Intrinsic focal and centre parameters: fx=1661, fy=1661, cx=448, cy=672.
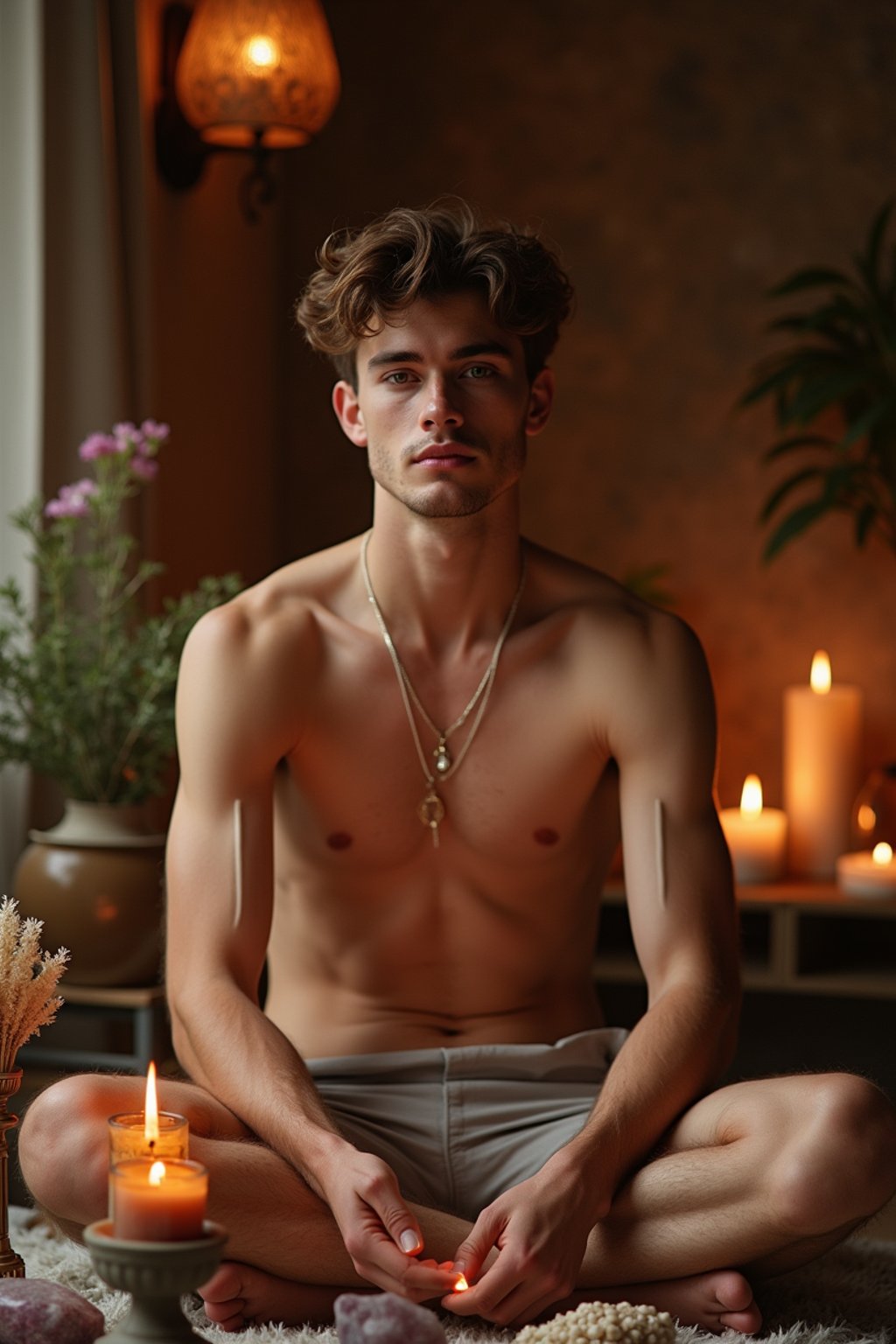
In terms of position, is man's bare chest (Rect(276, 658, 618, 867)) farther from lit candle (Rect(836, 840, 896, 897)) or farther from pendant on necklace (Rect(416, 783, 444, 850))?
lit candle (Rect(836, 840, 896, 897))

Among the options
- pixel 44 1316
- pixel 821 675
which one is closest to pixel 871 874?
pixel 821 675

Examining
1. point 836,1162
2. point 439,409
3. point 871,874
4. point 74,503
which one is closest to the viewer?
point 836,1162

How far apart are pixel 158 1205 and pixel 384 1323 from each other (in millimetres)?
233

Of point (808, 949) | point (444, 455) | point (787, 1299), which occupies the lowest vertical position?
point (787, 1299)

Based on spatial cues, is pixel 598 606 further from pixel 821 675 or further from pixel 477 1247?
pixel 821 675

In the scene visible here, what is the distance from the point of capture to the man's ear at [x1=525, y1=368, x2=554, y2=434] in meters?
2.11

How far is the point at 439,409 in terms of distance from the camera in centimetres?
194

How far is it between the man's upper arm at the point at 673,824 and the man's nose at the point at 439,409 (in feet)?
1.22

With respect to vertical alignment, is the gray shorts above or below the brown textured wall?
below

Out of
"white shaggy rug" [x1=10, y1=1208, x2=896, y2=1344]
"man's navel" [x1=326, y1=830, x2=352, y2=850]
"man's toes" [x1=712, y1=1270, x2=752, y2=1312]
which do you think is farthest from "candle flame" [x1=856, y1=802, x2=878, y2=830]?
"man's toes" [x1=712, y1=1270, x2=752, y2=1312]

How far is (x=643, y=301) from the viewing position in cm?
392

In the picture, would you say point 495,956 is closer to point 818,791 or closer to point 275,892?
point 275,892

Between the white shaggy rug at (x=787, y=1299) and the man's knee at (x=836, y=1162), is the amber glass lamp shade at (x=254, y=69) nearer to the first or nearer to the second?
→ the white shaggy rug at (x=787, y=1299)

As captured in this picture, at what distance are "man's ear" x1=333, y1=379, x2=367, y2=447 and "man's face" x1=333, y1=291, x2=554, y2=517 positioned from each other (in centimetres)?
8
